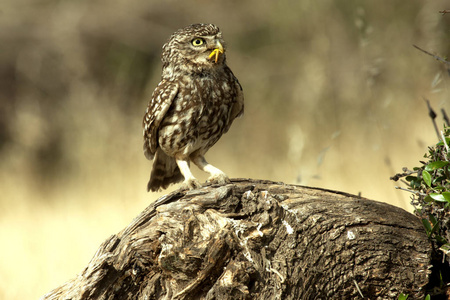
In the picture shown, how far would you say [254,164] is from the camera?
26.8 feet

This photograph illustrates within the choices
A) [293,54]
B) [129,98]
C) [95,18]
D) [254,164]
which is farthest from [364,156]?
[95,18]

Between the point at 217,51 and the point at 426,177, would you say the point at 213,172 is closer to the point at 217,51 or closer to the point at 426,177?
the point at 217,51

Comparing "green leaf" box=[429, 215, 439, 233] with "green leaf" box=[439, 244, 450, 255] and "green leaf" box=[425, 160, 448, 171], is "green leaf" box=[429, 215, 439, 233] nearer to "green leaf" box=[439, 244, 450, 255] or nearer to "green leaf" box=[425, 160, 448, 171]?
"green leaf" box=[439, 244, 450, 255]

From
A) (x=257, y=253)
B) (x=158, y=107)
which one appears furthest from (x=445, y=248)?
(x=158, y=107)

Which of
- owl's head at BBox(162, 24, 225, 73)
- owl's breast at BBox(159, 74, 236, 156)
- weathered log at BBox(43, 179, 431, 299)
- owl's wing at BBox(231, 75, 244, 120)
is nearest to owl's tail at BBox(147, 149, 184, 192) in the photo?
owl's breast at BBox(159, 74, 236, 156)

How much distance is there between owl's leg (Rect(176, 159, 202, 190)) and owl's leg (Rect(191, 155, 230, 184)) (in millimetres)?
96

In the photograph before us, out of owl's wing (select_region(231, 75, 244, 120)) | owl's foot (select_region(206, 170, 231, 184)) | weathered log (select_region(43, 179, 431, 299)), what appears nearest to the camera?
weathered log (select_region(43, 179, 431, 299))

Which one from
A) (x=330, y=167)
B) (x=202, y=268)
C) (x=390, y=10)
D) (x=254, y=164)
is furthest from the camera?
(x=390, y=10)

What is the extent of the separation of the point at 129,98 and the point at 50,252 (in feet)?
13.9

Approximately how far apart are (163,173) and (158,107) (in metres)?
0.82

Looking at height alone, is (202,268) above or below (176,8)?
below

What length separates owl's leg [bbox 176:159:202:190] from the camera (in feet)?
12.9

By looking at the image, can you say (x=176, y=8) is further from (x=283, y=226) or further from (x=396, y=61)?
(x=283, y=226)

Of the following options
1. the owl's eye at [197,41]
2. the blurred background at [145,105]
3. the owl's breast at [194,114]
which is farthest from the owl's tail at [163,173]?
the blurred background at [145,105]
